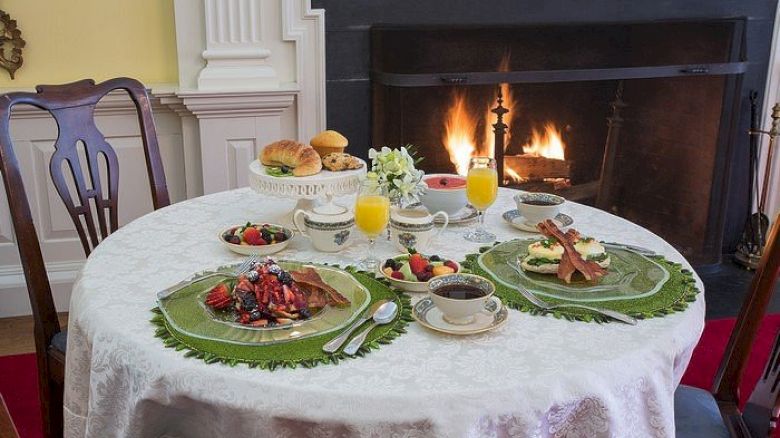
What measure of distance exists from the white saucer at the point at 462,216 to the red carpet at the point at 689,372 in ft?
3.87

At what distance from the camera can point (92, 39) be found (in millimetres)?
2846

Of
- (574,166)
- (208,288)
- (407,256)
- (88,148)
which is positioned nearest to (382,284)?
(407,256)

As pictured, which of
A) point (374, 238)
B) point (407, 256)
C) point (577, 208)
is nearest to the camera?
point (407, 256)

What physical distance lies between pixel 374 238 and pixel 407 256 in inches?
5.4

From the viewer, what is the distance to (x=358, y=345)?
4.19 feet

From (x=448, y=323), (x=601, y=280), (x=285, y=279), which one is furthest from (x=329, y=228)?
(x=601, y=280)

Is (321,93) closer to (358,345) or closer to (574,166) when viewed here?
(574,166)

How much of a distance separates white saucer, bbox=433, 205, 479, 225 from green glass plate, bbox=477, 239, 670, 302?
7.7 inches

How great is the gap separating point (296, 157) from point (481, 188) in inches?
16.3

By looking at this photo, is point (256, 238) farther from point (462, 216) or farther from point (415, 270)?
point (462, 216)

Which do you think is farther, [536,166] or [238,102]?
[536,166]

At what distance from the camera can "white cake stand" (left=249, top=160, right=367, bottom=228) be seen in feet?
5.84

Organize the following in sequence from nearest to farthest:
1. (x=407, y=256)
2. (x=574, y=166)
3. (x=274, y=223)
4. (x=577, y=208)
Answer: (x=407, y=256), (x=274, y=223), (x=577, y=208), (x=574, y=166)

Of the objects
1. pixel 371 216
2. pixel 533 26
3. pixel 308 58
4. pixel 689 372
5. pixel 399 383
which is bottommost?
pixel 689 372
